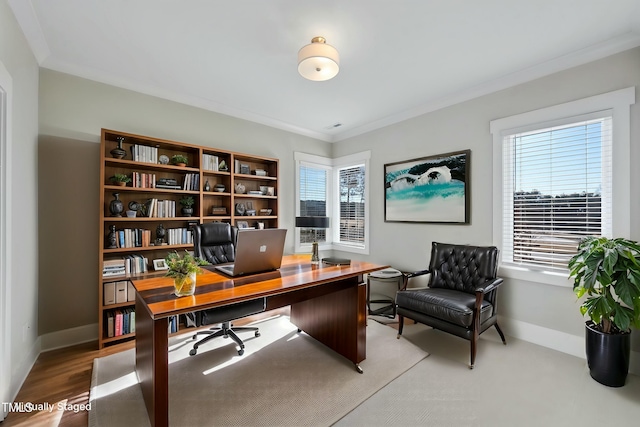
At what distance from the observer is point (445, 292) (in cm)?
283

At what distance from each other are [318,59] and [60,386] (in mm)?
3154

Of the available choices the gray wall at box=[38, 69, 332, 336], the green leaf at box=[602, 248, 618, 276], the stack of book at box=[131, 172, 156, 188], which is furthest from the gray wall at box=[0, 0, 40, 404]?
the green leaf at box=[602, 248, 618, 276]

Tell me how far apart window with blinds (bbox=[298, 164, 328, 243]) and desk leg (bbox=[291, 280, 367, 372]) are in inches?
79.1

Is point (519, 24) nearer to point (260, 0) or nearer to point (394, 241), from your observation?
point (260, 0)

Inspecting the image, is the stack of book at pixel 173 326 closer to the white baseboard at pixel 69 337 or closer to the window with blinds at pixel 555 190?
the white baseboard at pixel 69 337

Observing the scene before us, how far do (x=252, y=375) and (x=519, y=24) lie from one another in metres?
3.41

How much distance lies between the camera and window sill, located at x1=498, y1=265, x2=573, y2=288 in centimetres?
259

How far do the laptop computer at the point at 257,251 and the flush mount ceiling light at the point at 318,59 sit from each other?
53.0 inches

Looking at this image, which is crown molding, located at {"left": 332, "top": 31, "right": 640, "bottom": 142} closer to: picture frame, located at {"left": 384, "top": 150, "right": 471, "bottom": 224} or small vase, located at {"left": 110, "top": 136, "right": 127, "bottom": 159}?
picture frame, located at {"left": 384, "top": 150, "right": 471, "bottom": 224}

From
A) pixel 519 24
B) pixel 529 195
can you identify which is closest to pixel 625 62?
pixel 519 24

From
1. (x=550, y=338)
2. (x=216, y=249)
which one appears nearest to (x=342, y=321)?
(x=216, y=249)

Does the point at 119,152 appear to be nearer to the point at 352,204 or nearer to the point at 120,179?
the point at 120,179

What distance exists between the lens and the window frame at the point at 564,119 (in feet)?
7.49

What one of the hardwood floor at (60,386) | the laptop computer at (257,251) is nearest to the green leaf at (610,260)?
the laptop computer at (257,251)
